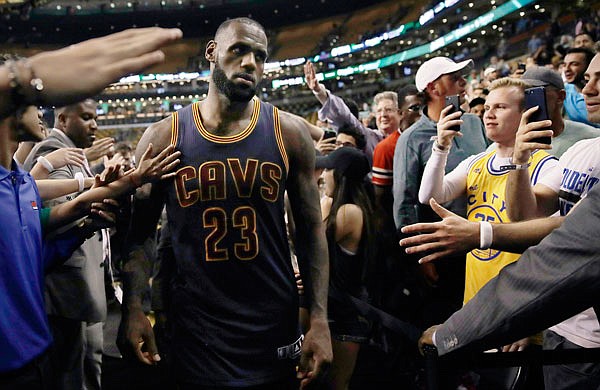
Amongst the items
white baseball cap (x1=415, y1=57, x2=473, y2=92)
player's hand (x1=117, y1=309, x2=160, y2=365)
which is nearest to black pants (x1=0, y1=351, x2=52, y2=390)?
player's hand (x1=117, y1=309, x2=160, y2=365)

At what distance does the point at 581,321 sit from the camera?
229 centimetres

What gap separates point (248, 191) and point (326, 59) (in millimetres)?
39077

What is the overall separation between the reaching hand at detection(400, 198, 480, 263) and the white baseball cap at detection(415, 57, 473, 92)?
2.01 metres

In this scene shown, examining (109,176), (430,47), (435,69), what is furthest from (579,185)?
(430,47)

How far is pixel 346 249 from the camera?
138 inches

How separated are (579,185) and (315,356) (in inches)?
48.4

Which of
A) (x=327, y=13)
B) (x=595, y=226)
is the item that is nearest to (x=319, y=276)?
(x=595, y=226)

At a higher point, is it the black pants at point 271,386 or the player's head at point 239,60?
the player's head at point 239,60

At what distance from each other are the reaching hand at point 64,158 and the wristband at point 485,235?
7.46 ft

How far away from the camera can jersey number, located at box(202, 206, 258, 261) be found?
2135 mm

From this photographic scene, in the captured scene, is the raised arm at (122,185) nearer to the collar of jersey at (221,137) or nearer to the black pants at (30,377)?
the collar of jersey at (221,137)

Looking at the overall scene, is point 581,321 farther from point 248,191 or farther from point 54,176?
point 54,176

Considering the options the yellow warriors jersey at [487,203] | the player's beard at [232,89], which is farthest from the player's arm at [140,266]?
the yellow warriors jersey at [487,203]

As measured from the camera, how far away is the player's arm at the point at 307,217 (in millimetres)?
2273
